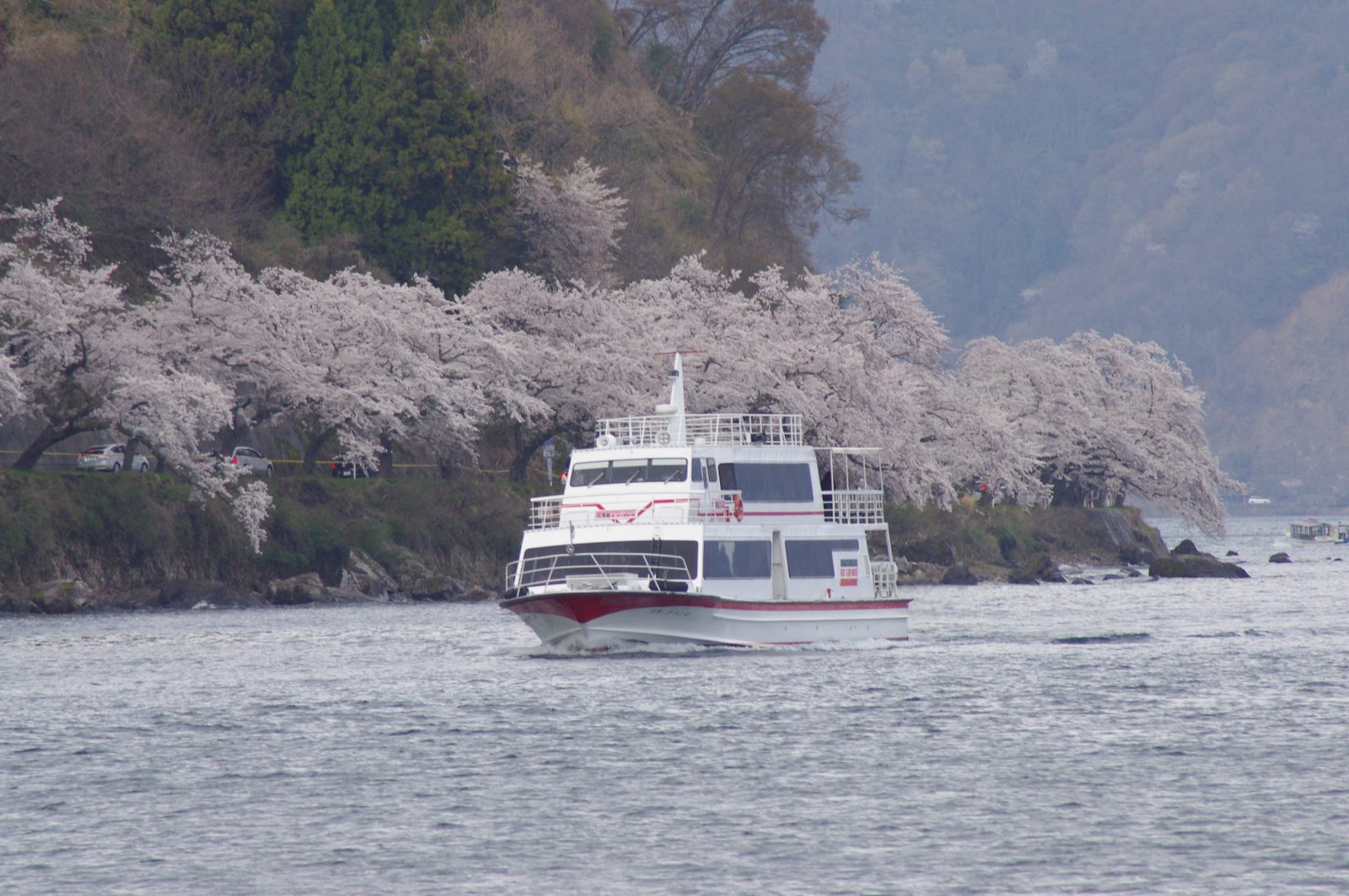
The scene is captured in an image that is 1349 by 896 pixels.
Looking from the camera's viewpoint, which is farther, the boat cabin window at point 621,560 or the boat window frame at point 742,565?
the boat window frame at point 742,565

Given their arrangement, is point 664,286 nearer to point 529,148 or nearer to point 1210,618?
point 529,148

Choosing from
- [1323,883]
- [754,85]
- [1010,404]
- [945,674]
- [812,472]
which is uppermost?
[754,85]

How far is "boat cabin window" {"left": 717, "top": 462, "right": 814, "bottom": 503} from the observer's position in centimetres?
4294

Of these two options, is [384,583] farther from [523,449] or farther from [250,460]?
[523,449]

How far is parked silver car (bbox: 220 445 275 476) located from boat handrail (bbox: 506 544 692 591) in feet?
97.7

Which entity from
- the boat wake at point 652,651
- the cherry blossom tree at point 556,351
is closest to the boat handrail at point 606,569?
the boat wake at point 652,651

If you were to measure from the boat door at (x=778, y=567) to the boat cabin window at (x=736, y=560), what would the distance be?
1.36ft

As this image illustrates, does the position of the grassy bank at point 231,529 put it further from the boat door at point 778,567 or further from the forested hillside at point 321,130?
the boat door at point 778,567

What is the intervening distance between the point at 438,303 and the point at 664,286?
13367 mm

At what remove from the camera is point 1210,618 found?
57.7m

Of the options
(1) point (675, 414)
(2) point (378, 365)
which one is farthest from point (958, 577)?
(1) point (675, 414)

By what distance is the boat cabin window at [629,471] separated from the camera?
42.6 metres

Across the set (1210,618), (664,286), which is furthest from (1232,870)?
(664,286)

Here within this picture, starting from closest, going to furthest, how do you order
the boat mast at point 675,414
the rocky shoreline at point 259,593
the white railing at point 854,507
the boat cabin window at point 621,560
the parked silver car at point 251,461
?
the boat cabin window at point 621,560 < the boat mast at point 675,414 < the white railing at point 854,507 < the rocky shoreline at point 259,593 < the parked silver car at point 251,461
